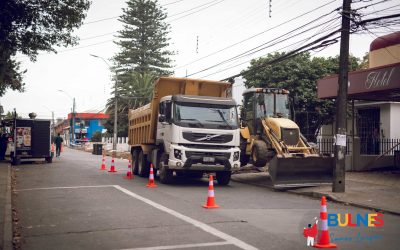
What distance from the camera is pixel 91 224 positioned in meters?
8.10

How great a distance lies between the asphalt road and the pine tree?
50345 millimetres

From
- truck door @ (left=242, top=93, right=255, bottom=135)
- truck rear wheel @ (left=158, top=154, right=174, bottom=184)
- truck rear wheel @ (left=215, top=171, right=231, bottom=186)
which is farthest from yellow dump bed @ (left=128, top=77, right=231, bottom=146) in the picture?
truck rear wheel @ (left=215, top=171, right=231, bottom=186)

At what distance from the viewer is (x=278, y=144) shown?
49.6 feet

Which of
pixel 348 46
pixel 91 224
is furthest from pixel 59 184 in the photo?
pixel 348 46

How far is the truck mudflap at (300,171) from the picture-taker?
540 inches

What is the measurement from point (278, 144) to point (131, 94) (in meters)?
43.6

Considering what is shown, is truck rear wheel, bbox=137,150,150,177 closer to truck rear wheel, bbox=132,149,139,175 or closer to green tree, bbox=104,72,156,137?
truck rear wheel, bbox=132,149,139,175

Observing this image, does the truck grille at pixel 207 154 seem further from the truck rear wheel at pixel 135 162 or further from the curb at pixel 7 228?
the curb at pixel 7 228

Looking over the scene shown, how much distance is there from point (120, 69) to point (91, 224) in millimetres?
56338

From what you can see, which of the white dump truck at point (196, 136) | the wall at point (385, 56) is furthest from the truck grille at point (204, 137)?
the wall at point (385, 56)

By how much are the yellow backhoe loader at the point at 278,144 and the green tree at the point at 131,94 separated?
1453 inches

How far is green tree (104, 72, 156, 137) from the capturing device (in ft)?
179

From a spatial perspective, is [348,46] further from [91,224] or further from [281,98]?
[91,224]

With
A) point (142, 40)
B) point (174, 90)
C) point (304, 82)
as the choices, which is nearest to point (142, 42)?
point (142, 40)
